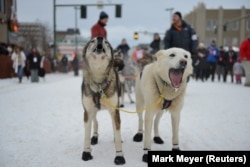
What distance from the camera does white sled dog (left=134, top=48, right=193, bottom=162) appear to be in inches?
155

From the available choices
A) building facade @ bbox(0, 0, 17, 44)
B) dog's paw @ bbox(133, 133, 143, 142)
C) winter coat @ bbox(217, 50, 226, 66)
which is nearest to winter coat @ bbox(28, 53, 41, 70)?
building facade @ bbox(0, 0, 17, 44)

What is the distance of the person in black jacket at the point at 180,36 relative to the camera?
7023mm

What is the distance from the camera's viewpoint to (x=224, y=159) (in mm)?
3574

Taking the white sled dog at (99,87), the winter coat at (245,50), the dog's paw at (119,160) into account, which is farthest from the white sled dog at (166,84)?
the winter coat at (245,50)

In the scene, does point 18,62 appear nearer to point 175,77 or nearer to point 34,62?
point 34,62

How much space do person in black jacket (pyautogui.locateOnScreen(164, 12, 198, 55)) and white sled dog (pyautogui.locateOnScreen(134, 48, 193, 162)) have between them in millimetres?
2769

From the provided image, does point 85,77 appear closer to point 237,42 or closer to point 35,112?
point 35,112

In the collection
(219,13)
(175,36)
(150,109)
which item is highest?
(219,13)

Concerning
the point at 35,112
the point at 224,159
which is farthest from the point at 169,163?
the point at 35,112

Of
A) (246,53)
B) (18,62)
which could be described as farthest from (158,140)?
(18,62)

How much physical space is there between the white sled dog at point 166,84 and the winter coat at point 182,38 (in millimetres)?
2775

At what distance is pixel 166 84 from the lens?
4.19 meters

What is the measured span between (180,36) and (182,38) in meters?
0.07

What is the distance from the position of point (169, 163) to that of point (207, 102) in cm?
631
